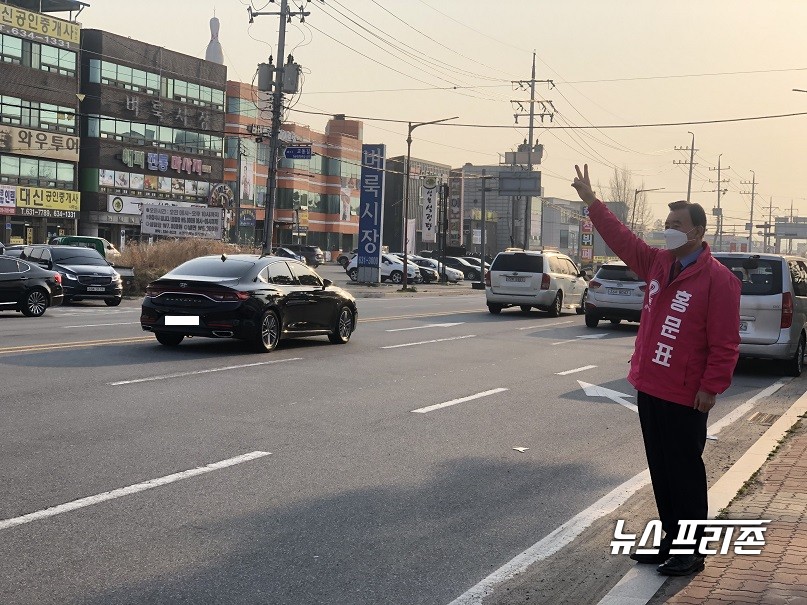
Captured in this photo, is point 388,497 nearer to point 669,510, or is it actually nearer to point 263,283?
point 669,510

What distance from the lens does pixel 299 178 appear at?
103500 millimetres

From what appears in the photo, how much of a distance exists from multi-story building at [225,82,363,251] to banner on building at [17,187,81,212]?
18.3m

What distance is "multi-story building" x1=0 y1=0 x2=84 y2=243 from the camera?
216ft

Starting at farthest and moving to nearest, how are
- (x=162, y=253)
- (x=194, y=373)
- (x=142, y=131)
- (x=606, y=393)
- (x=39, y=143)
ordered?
(x=142, y=131) < (x=39, y=143) < (x=162, y=253) < (x=606, y=393) < (x=194, y=373)

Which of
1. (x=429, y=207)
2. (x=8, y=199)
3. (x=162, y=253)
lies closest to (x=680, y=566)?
(x=162, y=253)

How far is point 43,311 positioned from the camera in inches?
939

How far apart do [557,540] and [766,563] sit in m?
1.25

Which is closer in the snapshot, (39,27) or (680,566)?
(680,566)

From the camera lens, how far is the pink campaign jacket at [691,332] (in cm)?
538

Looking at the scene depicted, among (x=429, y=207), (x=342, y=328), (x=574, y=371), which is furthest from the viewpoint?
(x=429, y=207)

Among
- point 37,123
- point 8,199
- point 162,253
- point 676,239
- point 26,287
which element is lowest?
point 26,287

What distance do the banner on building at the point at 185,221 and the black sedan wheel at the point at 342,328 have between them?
90.2ft

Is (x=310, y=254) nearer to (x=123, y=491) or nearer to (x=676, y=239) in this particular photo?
(x=123, y=491)

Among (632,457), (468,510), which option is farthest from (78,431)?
(632,457)
